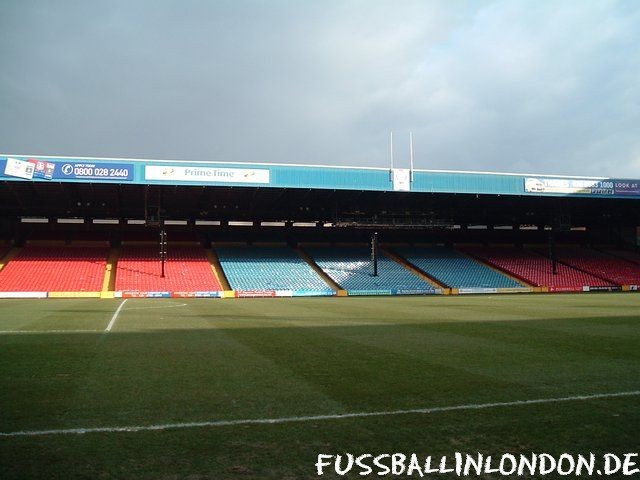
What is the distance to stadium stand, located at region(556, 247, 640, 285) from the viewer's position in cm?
4663

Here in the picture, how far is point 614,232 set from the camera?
57375 millimetres

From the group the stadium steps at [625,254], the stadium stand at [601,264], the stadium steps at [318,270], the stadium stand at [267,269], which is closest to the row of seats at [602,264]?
the stadium stand at [601,264]

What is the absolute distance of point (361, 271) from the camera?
44000 millimetres

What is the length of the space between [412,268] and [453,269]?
12.2 feet

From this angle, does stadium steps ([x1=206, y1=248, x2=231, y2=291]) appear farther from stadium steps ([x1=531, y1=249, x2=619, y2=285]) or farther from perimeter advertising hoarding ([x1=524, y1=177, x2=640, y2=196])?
stadium steps ([x1=531, y1=249, x2=619, y2=285])

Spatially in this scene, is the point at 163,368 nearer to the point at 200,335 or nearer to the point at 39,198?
the point at 200,335

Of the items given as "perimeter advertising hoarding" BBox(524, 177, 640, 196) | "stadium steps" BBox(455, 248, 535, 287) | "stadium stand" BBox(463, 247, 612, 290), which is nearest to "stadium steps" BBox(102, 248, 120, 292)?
"stadium steps" BBox(455, 248, 535, 287)

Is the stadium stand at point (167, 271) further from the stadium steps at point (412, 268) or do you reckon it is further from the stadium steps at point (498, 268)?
the stadium steps at point (498, 268)

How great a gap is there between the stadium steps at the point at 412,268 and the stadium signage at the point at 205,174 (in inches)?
670

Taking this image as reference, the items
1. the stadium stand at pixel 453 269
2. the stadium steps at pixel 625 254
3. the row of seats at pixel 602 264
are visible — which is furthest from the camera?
the stadium steps at pixel 625 254

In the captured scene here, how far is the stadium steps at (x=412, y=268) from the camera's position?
1681 inches

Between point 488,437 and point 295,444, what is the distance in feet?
5.89

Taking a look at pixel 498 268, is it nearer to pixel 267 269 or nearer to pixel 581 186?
pixel 581 186

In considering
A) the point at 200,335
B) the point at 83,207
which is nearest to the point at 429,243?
the point at 83,207
